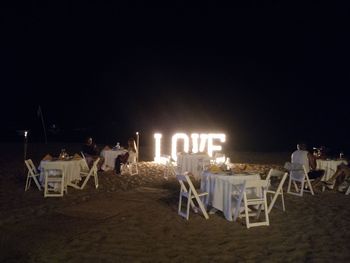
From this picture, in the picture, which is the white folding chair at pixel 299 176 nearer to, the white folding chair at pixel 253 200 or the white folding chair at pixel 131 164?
the white folding chair at pixel 253 200

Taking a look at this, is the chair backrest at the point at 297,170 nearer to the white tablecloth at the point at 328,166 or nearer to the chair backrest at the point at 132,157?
the white tablecloth at the point at 328,166

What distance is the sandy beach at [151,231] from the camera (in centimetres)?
523

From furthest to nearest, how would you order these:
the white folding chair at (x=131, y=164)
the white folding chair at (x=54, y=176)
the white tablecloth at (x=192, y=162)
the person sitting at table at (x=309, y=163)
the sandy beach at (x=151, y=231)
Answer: the white folding chair at (x=131, y=164) → the white tablecloth at (x=192, y=162) → the person sitting at table at (x=309, y=163) → the white folding chair at (x=54, y=176) → the sandy beach at (x=151, y=231)

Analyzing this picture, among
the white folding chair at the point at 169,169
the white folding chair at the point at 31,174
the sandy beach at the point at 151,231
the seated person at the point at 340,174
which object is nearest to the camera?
the sandy beach at the point at 151,231

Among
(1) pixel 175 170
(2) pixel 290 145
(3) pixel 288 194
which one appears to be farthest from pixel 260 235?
(2) pixel 290 145

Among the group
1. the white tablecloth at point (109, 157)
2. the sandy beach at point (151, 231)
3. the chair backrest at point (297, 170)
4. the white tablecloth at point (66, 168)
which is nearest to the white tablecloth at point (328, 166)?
the sandy beach at point (151, 231)

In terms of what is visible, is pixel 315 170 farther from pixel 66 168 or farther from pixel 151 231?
pixel 66 168

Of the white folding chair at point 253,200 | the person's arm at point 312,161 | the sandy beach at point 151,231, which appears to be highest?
the person's arm at point 312,161

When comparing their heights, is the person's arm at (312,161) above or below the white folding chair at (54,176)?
above

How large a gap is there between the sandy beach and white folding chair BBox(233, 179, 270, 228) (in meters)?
0.18

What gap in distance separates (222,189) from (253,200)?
0.73 metres

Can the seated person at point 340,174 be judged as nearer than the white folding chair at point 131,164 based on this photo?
Yes

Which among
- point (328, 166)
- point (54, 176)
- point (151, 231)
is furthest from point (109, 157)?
point (151, 231)

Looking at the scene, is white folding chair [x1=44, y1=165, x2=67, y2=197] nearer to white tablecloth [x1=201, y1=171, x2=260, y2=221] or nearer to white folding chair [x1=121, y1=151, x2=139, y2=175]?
white folding chair [x1=121, y1=151, x2=139, y2=175]
